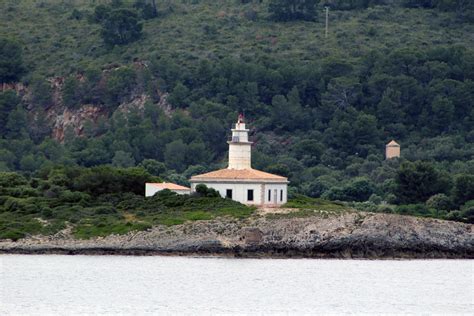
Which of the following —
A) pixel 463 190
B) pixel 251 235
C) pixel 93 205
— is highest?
pixel 93 205

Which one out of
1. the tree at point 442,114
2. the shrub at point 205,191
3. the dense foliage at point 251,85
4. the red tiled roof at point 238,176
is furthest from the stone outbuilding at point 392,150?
the shrub at point 205,191

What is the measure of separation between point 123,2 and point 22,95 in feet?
51.8

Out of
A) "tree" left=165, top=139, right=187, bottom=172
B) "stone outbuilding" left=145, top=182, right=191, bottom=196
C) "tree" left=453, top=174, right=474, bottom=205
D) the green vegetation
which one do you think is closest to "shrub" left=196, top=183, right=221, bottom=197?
the green vegetation

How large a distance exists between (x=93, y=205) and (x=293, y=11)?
63.2 meters

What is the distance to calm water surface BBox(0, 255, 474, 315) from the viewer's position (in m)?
56.1

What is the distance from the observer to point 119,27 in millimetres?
132500

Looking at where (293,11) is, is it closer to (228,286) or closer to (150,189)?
(150,189)

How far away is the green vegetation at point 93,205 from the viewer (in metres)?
74.9

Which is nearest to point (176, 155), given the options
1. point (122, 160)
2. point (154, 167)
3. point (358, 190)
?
point (122, 160)

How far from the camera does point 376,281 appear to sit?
6600 centimetres

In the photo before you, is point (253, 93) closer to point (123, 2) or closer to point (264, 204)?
point (123, 2)

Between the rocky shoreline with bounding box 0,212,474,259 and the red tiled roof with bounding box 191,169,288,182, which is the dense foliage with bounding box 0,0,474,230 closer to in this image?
the red tiled roof with bounding box 191,169,288,182

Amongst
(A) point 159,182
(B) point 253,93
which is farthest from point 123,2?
(A) point 159,182

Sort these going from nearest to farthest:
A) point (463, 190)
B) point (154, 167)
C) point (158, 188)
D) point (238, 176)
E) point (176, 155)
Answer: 1. point (238, 176)
2. point (158, 188)
3. point (463, 190)
4. point (154, 167)
5. point (176, 155)
